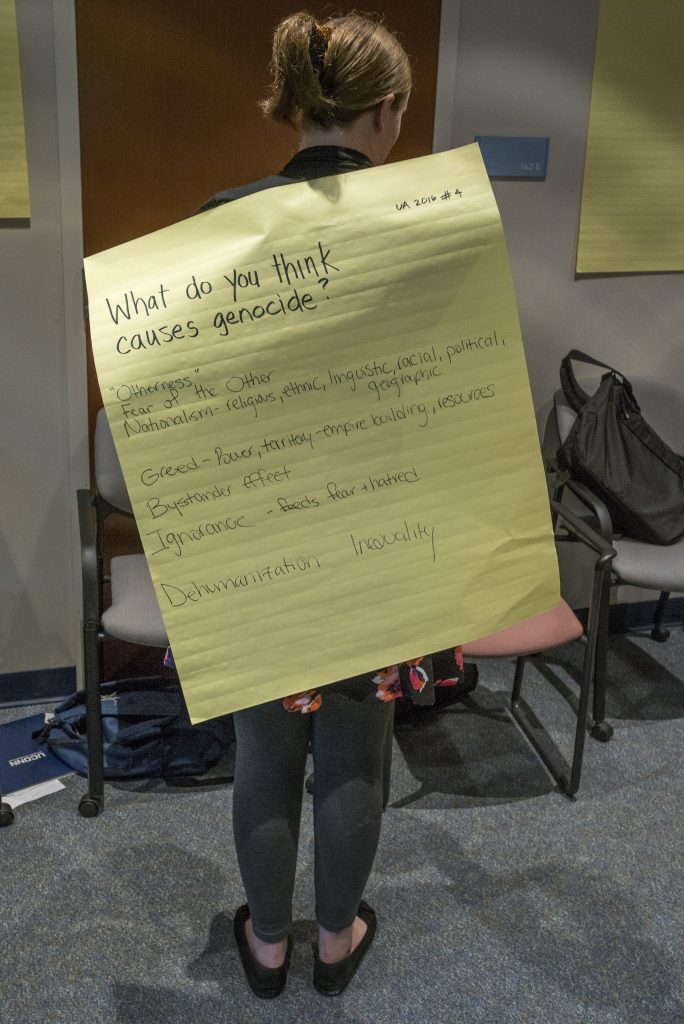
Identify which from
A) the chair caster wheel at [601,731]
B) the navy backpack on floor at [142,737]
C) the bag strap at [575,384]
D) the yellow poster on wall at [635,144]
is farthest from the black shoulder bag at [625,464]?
the navy backpack on floor at [142,737]

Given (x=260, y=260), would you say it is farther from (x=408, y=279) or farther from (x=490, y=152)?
(x=490, y=152)

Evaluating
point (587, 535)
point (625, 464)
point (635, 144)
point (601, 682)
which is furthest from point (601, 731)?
point (635, 144)

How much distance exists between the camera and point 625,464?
272 centimetres

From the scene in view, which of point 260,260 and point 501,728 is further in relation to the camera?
point 501,728

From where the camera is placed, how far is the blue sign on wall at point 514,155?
2.71 metres

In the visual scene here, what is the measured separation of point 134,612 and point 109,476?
39 centimetres

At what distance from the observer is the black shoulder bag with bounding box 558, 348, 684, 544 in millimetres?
2680

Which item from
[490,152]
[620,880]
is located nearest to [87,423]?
[490,152]

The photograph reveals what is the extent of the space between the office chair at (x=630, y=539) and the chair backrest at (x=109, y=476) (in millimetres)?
1199

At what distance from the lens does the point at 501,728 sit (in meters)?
2.70

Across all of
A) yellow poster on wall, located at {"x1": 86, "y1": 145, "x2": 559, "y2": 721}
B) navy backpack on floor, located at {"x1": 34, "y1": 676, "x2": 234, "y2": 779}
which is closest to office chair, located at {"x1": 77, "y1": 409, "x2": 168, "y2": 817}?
navy backpack on floor, located at {"x1": 34, "y1": 676, "x2": 234, "y2": 779}

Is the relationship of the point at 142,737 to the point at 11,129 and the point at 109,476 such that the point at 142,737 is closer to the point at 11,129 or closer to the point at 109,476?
the point at 109,476

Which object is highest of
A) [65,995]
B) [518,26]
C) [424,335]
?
[518,26]

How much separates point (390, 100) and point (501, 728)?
74.1 inches
